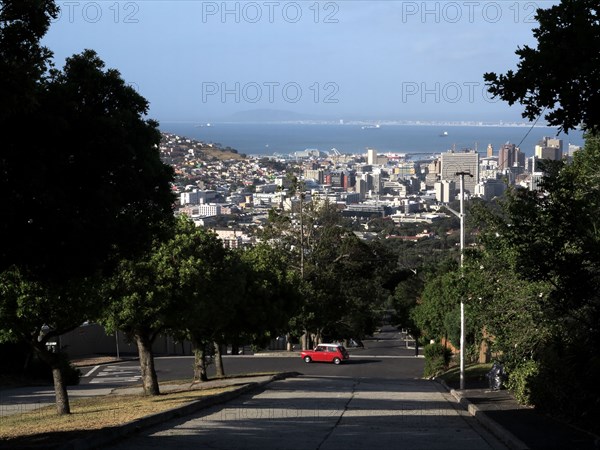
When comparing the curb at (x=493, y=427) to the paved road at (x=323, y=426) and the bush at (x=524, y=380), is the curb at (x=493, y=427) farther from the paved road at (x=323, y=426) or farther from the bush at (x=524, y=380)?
the bush at (x=524, y=380)

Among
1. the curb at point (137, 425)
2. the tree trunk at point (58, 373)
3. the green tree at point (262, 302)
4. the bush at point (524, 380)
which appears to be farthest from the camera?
the green tree at point (262, 302)

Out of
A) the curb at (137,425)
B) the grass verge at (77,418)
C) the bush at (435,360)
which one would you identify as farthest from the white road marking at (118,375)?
the curb at (137,425)

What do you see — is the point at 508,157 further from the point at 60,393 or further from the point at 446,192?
the point at 60,393

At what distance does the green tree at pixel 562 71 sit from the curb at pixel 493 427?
20.6 ft

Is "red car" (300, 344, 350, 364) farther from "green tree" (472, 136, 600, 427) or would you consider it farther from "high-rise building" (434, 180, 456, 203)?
"high-rise building" (434, 180, 456, 203)

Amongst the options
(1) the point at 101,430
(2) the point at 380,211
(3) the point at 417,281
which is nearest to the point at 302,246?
(3) the point at 417,281

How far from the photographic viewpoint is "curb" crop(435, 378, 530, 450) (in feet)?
49.7

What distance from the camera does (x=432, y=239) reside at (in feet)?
423

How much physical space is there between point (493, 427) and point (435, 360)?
1093 inches

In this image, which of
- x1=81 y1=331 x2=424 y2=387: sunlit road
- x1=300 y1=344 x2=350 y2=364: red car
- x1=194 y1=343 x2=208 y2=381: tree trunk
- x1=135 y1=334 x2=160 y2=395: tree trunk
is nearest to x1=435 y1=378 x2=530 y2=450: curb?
x1=135 y1=334 x2=160 y2=395: tree trunk

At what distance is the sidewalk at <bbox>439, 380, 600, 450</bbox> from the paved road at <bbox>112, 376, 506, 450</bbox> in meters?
0.30

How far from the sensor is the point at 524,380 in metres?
22.9

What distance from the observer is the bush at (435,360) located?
147 ft

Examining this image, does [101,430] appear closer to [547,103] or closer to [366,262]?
[547,103]
